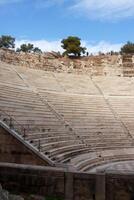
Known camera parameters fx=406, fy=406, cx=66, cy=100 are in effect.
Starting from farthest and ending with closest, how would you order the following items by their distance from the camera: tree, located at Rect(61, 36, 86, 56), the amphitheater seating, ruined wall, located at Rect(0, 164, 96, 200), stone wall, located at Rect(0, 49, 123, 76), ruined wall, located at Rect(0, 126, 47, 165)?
tree, located at Rect(61, 36, 86, 56)
stone wall, located at Rect(0, 49, 123, 76)
the amphitheater seating
ruined wall, located at Rect(0, 126, 47, 165)
ruined wall, located at Rect(0, 164, 96, 200)

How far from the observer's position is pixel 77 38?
144 feet

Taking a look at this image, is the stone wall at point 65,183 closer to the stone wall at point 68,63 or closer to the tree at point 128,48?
the stone wall at point 68,63

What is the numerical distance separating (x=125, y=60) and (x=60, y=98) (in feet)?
35.7

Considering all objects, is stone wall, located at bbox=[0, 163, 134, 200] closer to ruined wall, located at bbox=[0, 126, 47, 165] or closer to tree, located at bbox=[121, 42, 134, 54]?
ruined wall, located at bbox=[0, 126, 47, 165]

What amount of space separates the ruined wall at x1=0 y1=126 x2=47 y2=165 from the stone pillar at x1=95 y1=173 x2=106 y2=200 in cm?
801

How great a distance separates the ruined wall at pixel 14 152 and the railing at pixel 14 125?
1.29 ft

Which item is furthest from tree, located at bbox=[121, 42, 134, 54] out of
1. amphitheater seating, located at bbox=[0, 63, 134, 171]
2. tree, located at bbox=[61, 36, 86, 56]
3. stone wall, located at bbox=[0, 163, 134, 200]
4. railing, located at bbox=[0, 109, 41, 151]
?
stone wall, located at bbox=[0, 163, 134, 200]

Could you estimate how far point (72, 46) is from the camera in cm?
4216

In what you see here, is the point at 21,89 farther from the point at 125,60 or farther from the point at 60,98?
the point at 125,60

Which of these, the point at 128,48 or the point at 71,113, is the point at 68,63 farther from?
the point at 128,48

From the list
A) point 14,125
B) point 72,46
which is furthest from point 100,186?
point 72,46

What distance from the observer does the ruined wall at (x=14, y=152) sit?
15.6m

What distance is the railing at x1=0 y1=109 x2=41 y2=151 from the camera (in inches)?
646

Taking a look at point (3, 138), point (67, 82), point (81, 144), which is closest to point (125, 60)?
point (67, 82)
